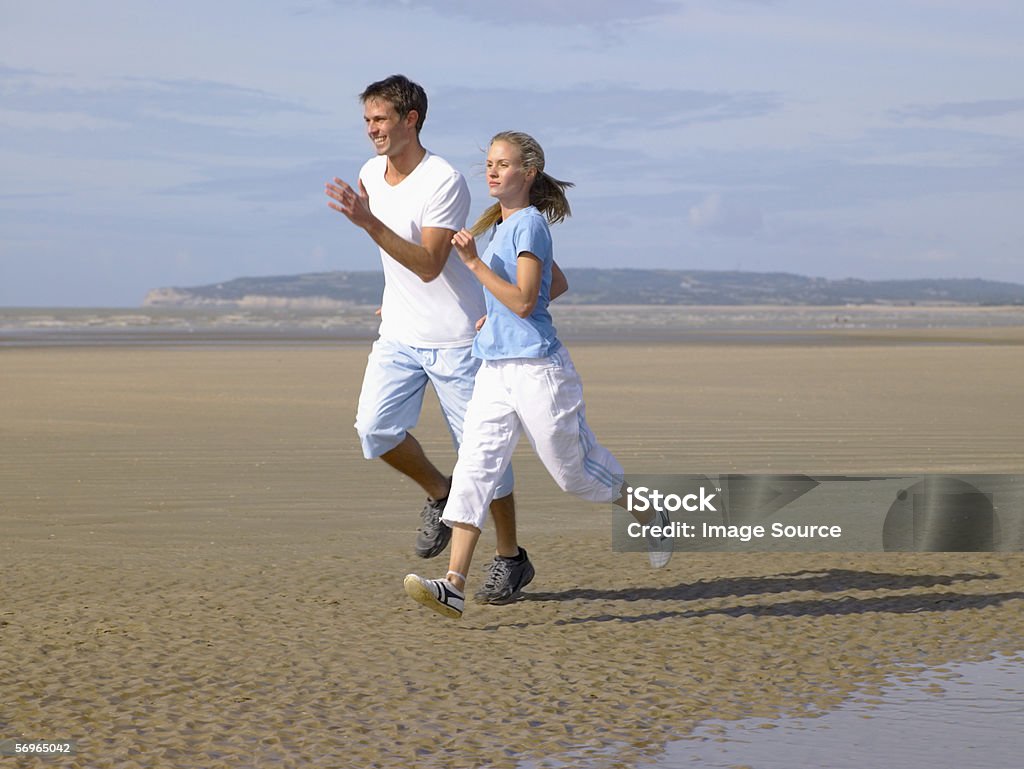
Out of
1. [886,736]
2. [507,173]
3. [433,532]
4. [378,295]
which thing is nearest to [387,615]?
[433,532]

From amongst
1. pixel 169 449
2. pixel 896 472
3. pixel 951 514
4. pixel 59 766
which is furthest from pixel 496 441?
pixel 169 449

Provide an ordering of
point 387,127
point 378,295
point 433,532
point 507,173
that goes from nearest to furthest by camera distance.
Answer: point 507,173
point 387,127
point 433,532
point 378,295

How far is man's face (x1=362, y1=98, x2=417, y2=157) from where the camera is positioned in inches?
220

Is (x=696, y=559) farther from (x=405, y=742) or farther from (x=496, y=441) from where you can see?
(x=405, y=742)

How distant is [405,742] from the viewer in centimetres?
383

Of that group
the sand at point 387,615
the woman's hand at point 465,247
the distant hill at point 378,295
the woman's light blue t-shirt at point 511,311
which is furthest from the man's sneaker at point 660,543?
the distant hill at point 378,295

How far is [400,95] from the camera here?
563cm

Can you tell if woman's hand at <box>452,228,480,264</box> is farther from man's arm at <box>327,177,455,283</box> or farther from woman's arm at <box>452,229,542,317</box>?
man's arm at <box>327,177,455,283</box>

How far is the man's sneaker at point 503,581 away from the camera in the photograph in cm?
570

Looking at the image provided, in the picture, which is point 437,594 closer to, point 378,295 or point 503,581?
point 503,581

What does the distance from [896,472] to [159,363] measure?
16419 millimetres

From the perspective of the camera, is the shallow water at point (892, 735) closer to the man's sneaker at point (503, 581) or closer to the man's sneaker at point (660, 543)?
the man's sneaker at point (660, 543)

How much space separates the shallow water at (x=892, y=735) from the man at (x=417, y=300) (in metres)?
1.77

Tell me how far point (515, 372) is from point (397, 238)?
651 mm
